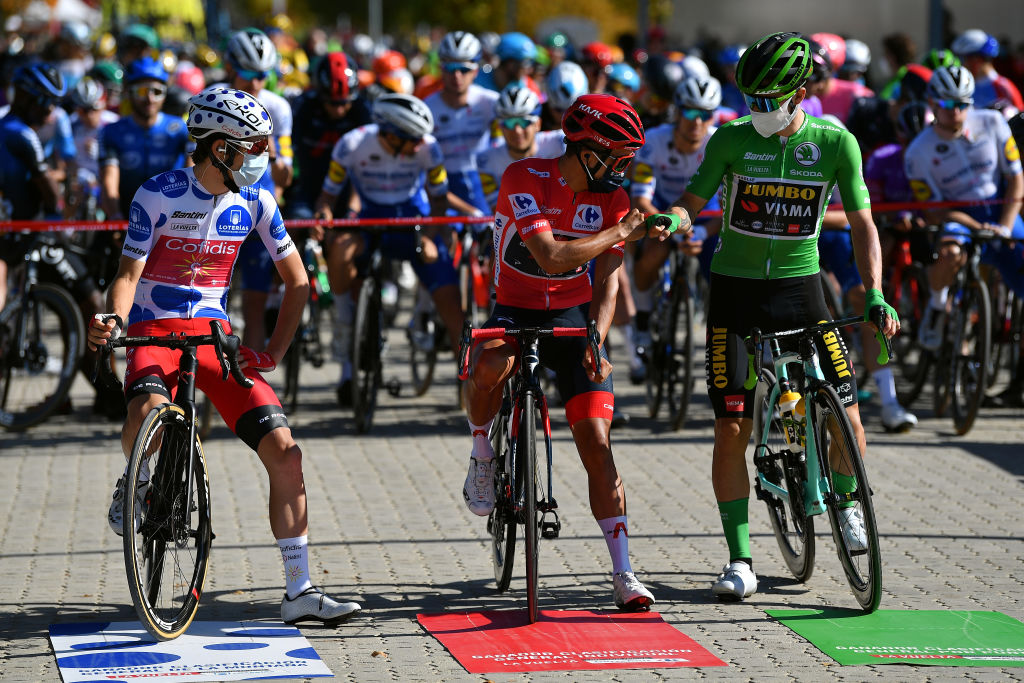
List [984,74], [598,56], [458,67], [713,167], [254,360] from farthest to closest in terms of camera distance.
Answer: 1. [598,56]
2. [984,74]
3. [458,67]
4. [713,167]
5. [254,360]

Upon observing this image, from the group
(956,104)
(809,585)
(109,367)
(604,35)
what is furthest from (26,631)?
(604,35)

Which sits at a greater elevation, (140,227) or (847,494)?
(140,227)

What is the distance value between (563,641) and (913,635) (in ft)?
4.49

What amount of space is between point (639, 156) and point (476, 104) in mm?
1955

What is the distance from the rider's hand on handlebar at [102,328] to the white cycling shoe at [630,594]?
2.28m

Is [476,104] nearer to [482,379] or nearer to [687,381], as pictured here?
[687,381]

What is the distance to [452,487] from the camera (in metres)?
9.09

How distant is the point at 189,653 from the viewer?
5.88 metres

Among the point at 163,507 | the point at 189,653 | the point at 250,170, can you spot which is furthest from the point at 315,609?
the point at 250,170

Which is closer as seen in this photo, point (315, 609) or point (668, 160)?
point (315, 609)

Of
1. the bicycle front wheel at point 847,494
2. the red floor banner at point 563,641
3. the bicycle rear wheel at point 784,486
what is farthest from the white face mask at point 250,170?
the bicycle front wheel at point 847,494

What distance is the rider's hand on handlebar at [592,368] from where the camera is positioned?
6.37m

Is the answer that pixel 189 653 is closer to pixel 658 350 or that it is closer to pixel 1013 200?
pixel 658 350

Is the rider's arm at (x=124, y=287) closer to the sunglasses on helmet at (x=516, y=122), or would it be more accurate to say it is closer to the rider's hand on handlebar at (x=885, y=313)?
the rider's hand on handlebar at (x=885, y=313)
